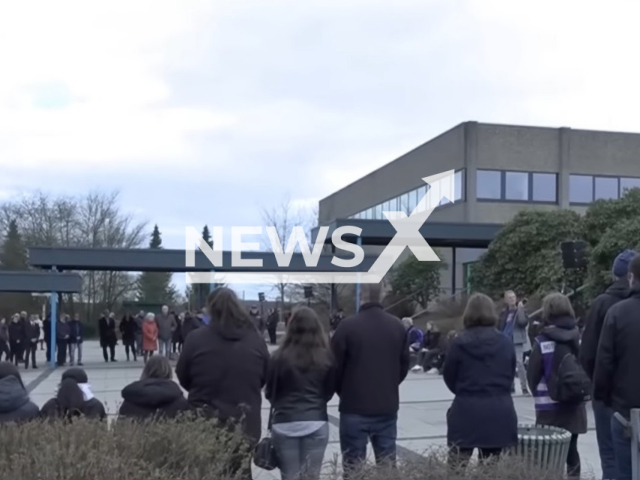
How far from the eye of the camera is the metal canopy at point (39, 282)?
25844mm

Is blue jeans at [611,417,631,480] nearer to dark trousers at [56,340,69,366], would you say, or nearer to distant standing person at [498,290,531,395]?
distant standing person at [498,290,531,395]

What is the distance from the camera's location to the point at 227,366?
596cm

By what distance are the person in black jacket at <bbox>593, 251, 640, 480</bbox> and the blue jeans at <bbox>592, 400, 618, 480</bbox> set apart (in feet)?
1.83

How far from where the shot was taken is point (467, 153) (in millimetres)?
44281

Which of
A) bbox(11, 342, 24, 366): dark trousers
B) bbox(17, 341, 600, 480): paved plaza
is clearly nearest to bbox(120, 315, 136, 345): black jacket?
bbox(17, 341, 600, 480): paved plaza

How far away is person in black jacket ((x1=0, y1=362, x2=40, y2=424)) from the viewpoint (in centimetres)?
657

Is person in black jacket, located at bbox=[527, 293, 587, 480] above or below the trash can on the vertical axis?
above

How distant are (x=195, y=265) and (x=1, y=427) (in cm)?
2339

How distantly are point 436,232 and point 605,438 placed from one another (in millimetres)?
29072

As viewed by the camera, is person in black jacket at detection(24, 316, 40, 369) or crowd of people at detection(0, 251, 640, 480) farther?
person in black jacket at detection(24, 316, 40, 369)

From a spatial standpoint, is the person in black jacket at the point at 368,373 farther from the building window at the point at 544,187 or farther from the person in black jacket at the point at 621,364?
the building window at the point at 544,187

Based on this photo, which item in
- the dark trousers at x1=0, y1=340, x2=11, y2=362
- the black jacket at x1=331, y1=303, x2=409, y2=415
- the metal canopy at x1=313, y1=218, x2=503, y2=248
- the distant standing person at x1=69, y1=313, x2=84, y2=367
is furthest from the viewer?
the metal canopy at x1=313, y1=218, x2=503, y2=248

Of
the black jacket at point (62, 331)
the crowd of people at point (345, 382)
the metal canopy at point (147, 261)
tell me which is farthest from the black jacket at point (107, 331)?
the crowd of people at point (345, 382)

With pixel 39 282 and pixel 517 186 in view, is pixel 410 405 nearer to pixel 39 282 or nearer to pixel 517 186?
pixel 39 282
